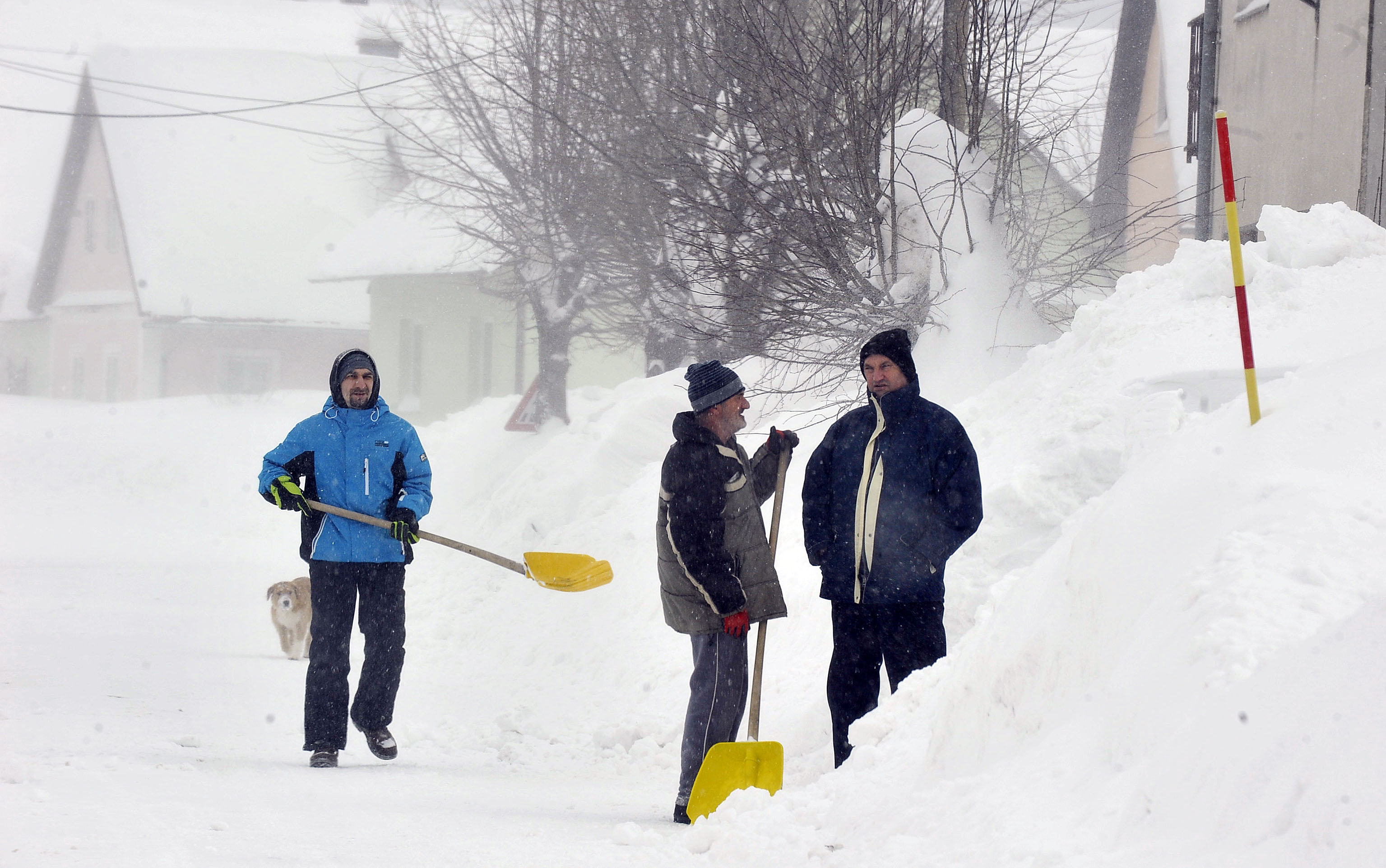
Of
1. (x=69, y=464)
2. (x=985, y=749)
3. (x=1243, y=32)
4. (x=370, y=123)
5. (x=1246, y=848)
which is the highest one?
(x=370, y=123)

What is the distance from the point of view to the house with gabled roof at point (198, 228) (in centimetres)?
3272

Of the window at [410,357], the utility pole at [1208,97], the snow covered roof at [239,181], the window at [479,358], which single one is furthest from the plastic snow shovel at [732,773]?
the snow covered roof at [239,181]

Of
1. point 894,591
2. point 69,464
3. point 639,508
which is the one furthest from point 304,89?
point 894,591

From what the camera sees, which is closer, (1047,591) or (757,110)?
(1047,591)

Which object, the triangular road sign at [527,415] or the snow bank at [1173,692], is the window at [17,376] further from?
the snow bank at [1173,692]

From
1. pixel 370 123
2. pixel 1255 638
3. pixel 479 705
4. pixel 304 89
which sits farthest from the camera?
A: pixel 304 89

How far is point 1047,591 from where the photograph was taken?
334 centimetres

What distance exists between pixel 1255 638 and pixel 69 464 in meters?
27.5

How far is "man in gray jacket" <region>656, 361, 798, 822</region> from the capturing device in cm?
432

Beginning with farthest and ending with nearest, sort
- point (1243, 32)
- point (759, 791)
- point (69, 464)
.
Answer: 1. point (69, 464)
2. point (1243, 32)
3. point (759, 791)

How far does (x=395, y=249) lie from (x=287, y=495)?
25865 millimetres

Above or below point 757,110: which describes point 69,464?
below

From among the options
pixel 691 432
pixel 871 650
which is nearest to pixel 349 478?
pixel 691 432

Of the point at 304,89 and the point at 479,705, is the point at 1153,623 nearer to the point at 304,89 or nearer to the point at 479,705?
the point at 479,705
